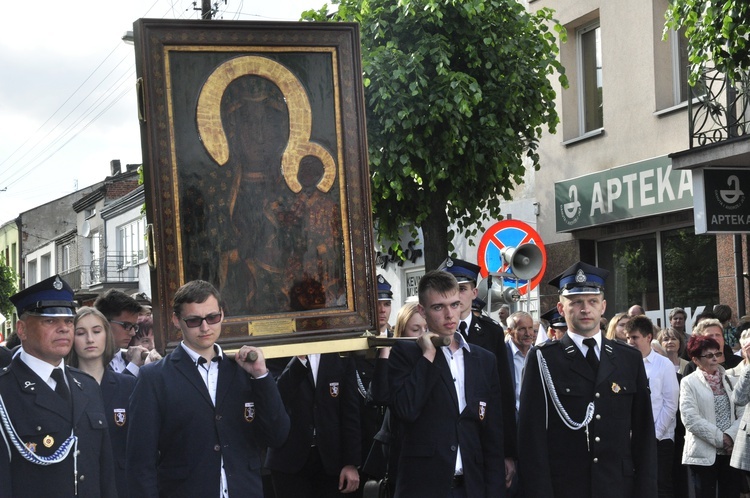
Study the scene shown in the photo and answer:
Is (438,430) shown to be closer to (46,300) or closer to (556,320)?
(46,300)

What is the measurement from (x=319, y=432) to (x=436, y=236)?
27.3ft

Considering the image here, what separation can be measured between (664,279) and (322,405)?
35.8 ft

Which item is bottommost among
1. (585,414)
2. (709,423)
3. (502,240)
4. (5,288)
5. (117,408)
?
(709,423)

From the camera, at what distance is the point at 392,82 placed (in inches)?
Result: 609

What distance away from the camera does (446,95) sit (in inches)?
611

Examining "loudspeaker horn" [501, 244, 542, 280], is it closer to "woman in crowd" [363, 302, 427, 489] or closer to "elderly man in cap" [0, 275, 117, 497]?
"woman in crowd" [363, 302, 427, 489]

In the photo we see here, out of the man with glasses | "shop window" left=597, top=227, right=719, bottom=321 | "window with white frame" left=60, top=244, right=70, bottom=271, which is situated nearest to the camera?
the man with glasses

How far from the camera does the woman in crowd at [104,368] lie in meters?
7.66

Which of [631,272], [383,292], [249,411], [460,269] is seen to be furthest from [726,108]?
[249,411]

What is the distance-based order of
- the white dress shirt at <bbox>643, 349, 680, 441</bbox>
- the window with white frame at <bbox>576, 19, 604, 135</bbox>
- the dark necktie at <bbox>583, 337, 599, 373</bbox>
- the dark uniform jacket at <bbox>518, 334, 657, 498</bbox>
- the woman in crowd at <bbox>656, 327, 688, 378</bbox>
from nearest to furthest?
the dark uniform jacket at <bbox>518, 334, 657, 498</bbox> → the dark necktie at <bbox>583, 337, 599, 373</bbox> → the white dress shirt at <bbox>643, 349, 680, 441</bbox> → the woman in crowd at <bbox>656, 327, 688, 378</bbox> → the window with white frame at <bbox>576, 19, 604, 135</bbox>

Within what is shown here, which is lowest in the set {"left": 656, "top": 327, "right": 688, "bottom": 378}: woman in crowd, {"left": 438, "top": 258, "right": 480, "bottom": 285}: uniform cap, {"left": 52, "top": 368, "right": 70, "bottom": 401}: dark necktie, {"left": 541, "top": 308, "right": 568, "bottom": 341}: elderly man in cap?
{"left": 656, "top": 327, "right": 688, "bottom": 378}: woman in crowd

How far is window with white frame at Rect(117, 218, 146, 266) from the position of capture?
5666 cm

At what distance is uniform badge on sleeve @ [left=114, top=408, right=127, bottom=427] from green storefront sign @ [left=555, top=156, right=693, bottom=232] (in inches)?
449

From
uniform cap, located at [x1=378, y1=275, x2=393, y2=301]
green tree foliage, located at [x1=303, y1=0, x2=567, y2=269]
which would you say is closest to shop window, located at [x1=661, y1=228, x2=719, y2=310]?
green tree foliage, located at [x1=303, y1=0, x2=567, y2=269]
